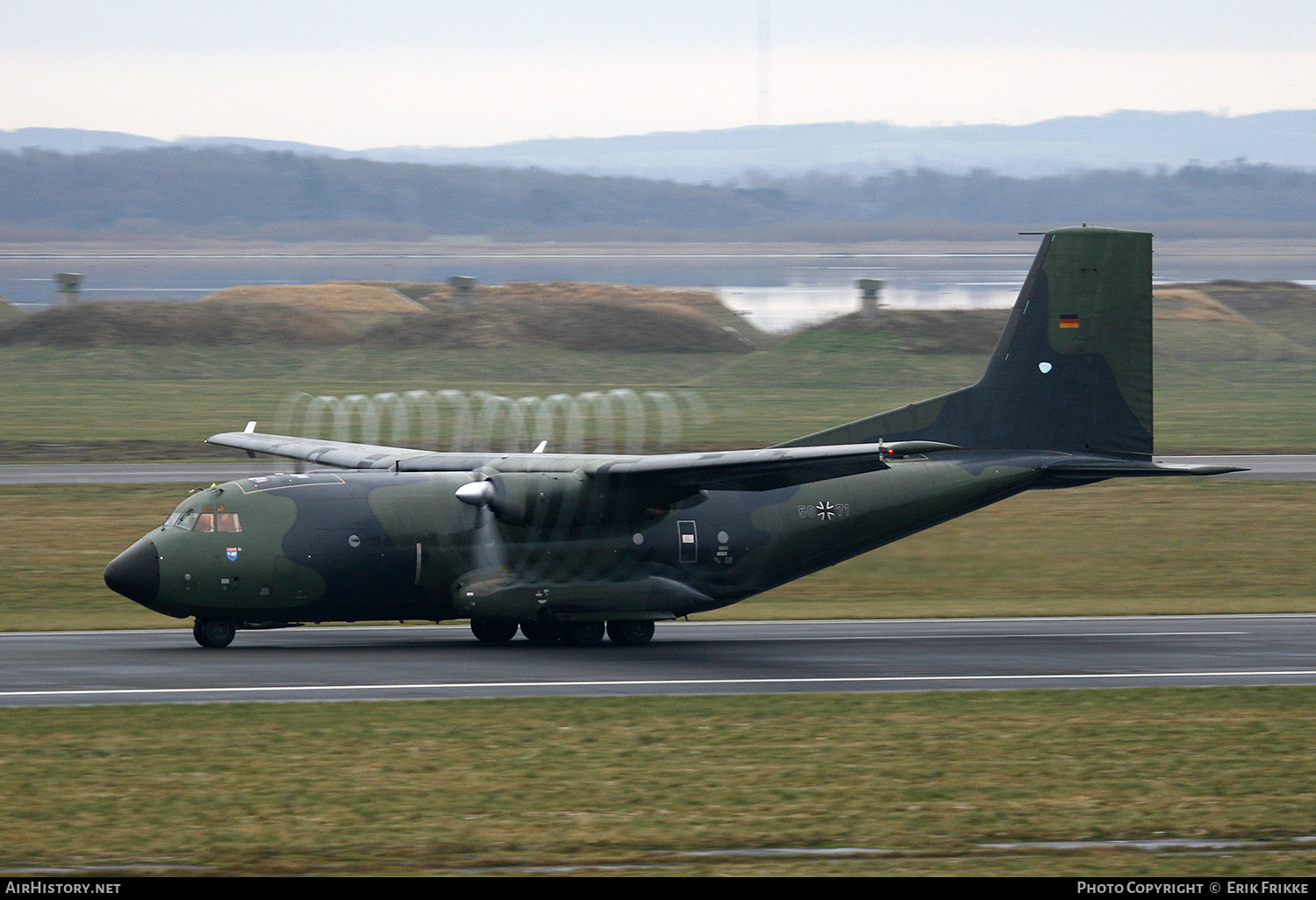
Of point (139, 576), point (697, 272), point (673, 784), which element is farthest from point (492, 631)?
point (697, 272)

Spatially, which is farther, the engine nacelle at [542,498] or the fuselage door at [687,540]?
the fuselage door at [687,540]

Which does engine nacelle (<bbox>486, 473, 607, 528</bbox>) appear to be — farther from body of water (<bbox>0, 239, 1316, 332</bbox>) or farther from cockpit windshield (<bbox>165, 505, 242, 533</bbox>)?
body of water (<bbox>0, 239, 1316, 332</bbox>)

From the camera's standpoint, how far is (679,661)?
24.8 m

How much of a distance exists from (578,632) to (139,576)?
7.75 m

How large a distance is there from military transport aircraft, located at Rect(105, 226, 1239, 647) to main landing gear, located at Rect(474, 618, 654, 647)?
4cm

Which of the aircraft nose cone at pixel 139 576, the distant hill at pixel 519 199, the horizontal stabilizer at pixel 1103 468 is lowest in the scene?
the aircraft nose cone at pixel 139 576

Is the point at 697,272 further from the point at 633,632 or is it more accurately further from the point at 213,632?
the point at 213,632

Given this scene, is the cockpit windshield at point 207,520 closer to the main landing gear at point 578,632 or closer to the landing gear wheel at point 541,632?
the main landing gear at point 578,632

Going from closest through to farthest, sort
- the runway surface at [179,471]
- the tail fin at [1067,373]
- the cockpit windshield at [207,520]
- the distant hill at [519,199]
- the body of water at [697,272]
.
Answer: the cockpit windshield at [207,520]
the tail fin at [1067,373]
the runway surface at [179,471]
the body of water at [697,272]
the distant hill at [519,199]

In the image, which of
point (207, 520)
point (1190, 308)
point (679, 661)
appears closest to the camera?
point (679, 661)

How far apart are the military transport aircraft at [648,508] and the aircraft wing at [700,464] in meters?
0.05

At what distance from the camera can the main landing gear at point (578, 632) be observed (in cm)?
2655

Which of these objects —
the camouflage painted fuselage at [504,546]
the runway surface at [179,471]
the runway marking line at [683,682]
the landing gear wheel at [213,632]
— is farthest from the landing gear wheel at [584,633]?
the runway surface at [179,471]

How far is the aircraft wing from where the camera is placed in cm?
2288
